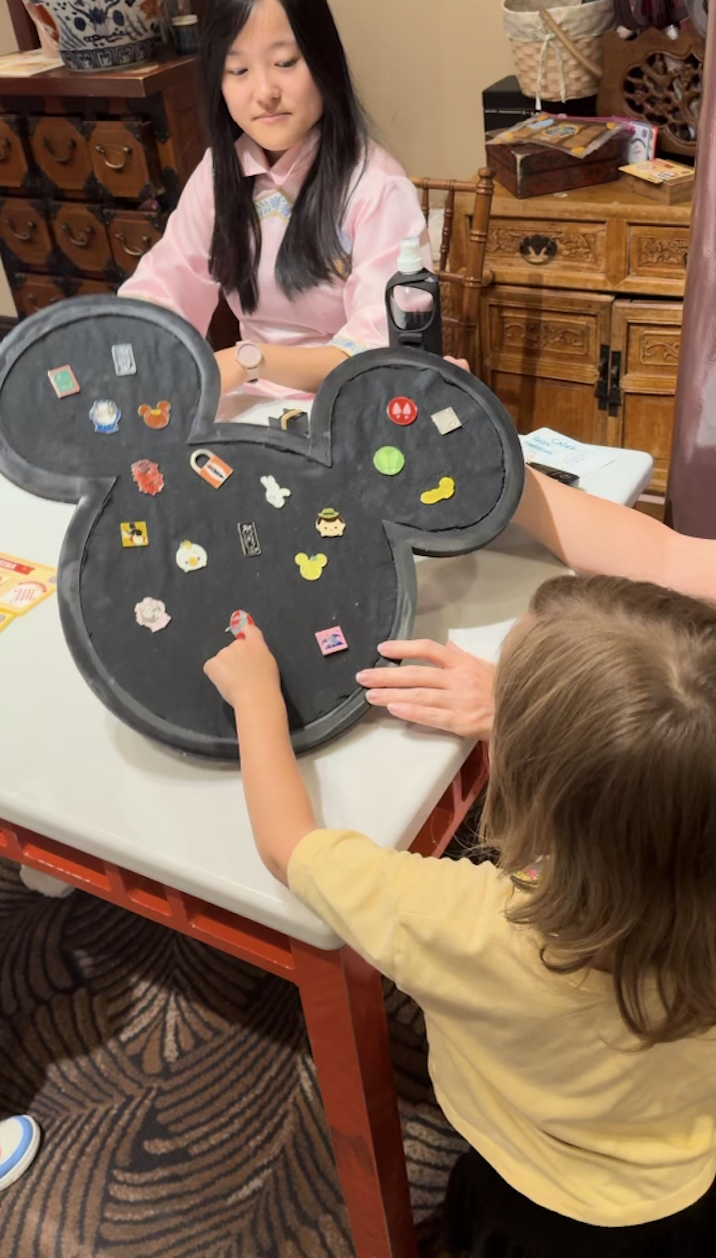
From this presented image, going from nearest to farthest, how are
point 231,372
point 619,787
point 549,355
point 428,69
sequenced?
point 619,787, point 231,372, point 549,355, point 428,69

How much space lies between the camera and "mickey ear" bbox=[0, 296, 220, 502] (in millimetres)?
939

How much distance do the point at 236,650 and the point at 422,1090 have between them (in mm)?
754

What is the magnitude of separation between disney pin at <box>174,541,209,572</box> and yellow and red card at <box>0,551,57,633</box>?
0.20 meters

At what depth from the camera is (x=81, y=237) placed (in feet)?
8.02

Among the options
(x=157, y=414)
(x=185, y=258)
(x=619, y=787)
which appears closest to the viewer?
(x=619, y=787)

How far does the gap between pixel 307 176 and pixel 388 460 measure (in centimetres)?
76

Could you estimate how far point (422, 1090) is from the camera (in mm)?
1280

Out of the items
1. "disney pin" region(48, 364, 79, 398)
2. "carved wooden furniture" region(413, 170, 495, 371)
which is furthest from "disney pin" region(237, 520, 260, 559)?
"carved wooden furniture" region(413, 170, 495, 371)

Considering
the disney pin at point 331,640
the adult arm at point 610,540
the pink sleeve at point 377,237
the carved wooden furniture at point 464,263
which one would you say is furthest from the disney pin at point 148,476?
the carved wooden furniture at point 464,263

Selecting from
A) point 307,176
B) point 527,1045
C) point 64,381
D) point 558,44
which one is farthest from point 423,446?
point 558,44

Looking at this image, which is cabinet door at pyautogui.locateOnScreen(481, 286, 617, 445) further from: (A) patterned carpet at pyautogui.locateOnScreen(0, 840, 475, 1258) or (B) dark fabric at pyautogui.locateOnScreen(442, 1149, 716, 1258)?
(B) dark fabric at pyautogui.locateOnScreen(442, 1149, 716, 1258)

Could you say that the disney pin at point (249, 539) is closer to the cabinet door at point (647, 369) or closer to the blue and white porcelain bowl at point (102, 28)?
the cabinet door at point (647, 369)

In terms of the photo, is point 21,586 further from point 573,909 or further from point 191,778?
point 573,909

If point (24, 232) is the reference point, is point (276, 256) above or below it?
above
